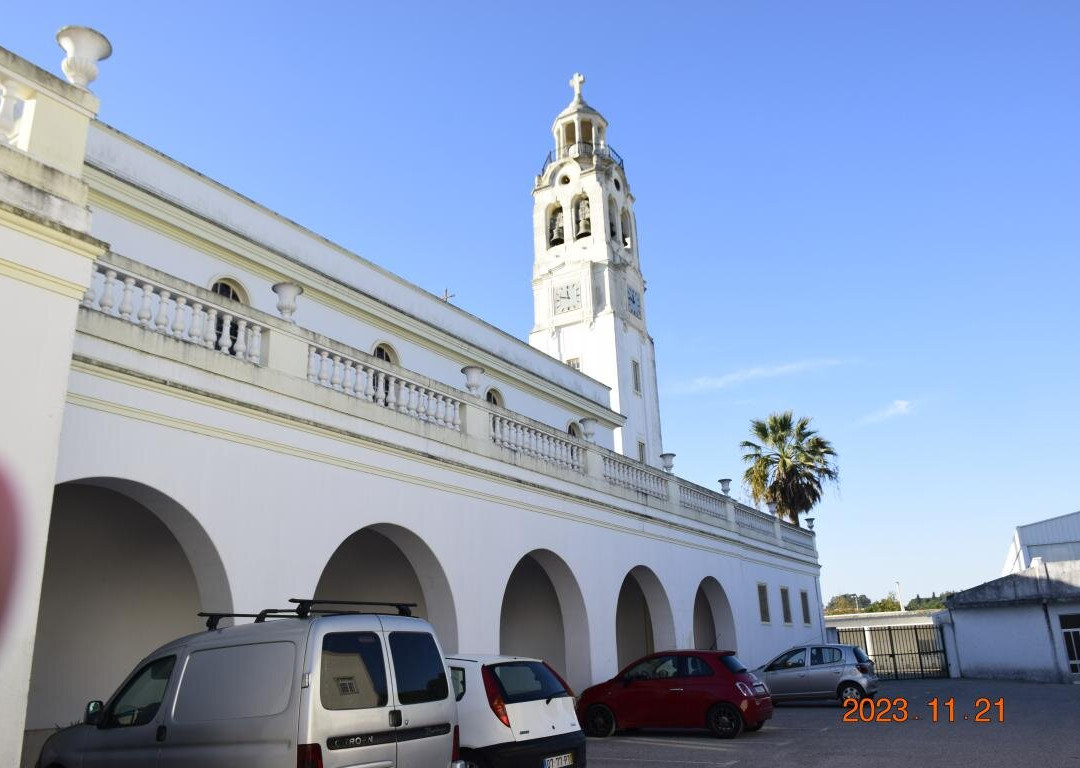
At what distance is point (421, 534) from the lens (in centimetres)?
1223

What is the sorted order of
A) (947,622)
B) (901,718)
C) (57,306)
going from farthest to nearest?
(947,622)
(901,718)
(57,306)

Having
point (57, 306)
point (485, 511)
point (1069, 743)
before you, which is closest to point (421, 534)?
point (485, 511)

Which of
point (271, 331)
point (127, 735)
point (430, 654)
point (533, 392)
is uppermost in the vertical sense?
point (533, 392)

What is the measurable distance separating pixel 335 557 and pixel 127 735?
846cm

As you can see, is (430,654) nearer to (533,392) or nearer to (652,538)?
(652,538)

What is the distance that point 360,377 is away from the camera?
12000 millimetres

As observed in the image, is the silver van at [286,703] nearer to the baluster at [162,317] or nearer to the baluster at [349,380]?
the baluster at [162,317]

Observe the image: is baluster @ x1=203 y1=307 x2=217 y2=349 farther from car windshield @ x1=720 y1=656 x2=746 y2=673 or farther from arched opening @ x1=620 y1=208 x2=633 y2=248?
arched opening @ x1=620 y1=208 x2=633 y2=248

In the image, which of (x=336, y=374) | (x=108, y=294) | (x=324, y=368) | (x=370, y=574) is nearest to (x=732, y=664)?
(x=370, y=574)

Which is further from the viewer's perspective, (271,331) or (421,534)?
(421,534)

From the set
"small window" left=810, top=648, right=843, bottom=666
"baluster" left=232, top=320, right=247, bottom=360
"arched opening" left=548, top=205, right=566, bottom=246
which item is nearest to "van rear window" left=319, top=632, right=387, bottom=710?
"baluster" left=232, top=320, right=247, bottom=360

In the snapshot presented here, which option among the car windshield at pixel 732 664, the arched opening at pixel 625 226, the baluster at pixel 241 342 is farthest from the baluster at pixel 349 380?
the arched opening at pixel 625 226

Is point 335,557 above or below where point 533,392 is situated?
below

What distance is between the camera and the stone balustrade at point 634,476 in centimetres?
1819
